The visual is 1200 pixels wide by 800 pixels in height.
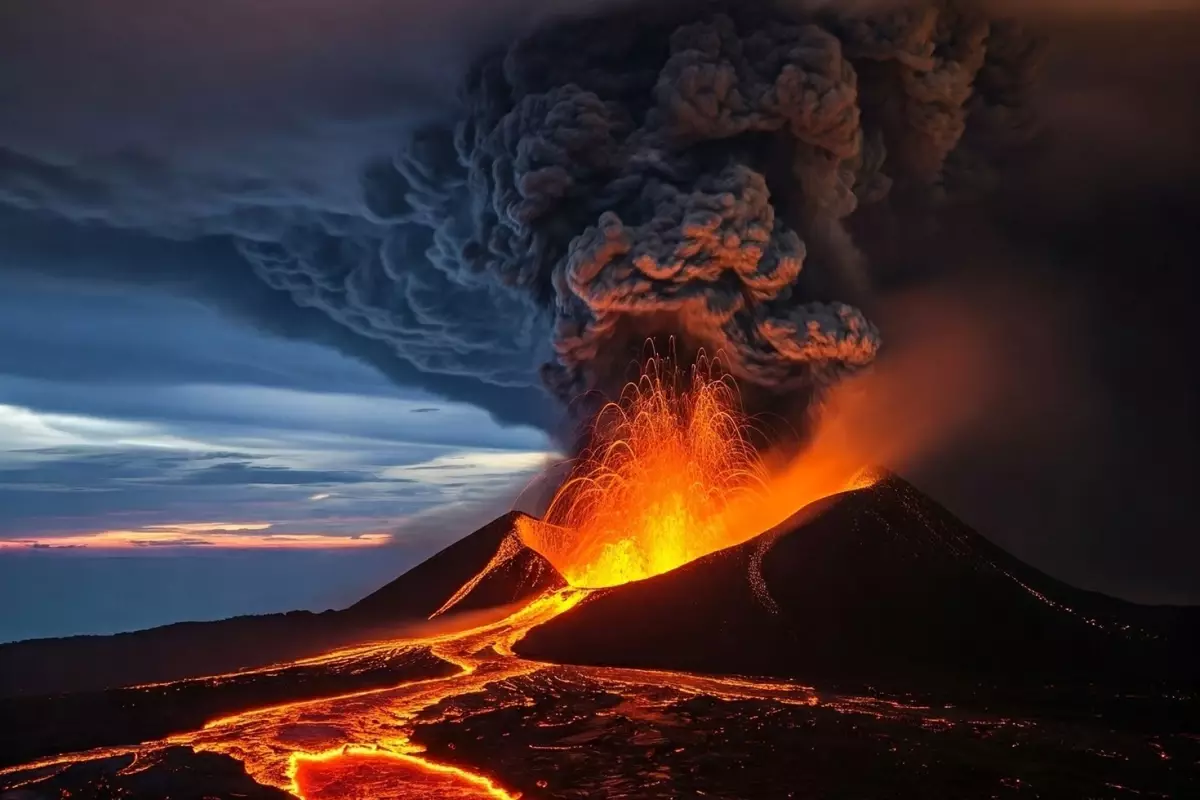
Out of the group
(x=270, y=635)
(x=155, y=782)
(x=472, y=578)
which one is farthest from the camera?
(x=472, y=578)

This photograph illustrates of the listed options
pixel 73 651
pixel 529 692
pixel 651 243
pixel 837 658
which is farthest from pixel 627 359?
pixel 73 651

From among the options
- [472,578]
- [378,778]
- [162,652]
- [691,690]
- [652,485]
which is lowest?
[378,778]

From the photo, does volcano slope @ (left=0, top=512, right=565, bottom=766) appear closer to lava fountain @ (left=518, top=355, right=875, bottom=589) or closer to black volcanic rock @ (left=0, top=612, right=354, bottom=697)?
black volcanic rock @ (left=0, top=612, right=354, bottom=697)

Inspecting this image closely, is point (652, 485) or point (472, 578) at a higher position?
point (652, 485)

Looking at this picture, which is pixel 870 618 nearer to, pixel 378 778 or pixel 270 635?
pixel 378 778

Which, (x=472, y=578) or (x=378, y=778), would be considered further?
(x=472, y=578)

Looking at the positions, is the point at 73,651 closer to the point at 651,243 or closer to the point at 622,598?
the point at 622,598

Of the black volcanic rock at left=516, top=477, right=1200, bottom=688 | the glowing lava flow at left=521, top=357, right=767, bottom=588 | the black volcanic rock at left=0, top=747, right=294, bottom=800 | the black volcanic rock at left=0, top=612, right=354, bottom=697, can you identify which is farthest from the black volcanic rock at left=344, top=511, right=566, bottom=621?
the black volcanic rock at left=0, top=747, right=294, bottom=800

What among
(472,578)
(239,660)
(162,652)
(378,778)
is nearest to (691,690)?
(378,778)
